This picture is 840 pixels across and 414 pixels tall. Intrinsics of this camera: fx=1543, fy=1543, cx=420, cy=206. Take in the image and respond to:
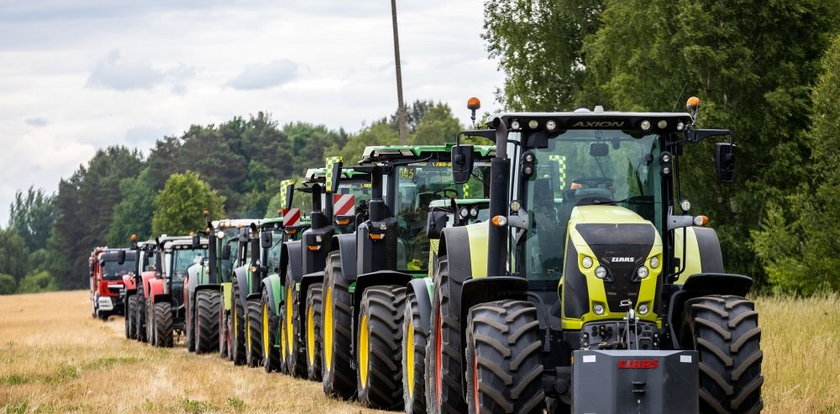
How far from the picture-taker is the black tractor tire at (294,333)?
20344 millimetres

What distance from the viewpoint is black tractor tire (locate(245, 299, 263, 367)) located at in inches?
957

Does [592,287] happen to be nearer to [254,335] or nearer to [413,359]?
[413,359]

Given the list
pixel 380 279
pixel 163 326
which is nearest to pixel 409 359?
pixel 380 279

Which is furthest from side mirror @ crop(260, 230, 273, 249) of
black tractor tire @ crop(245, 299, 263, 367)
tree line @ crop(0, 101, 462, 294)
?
tree line @ crop(0, 101, 462, 294)

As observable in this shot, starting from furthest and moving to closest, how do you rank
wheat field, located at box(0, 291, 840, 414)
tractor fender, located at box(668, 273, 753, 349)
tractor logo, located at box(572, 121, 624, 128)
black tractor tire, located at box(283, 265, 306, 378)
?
black tractor tire, located at box(283, 265, 306, 378), wheat field, located at box(0, 291, 840, 414), tractor logo, located at box(572, 121, 624, 128), tractor fender, located at box(668, 273, 753, 349)

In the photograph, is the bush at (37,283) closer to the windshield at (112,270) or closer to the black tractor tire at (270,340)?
the windshield at (112,270)

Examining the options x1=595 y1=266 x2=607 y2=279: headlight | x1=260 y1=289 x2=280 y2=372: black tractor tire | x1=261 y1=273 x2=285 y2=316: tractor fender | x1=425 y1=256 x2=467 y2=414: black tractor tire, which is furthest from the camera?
x1=261 y1=273 x2=285 y2=316: tractor fender

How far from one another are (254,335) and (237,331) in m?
1.29

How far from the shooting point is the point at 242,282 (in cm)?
2589

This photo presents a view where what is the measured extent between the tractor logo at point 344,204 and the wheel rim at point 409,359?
4669 millimetres

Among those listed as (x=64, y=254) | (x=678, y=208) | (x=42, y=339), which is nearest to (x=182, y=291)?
(x=42, y=339)

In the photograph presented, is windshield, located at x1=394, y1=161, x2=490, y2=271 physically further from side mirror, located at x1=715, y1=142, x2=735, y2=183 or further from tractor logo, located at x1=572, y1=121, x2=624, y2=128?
side mirror, located at x1=715, y1=142, x2=735, y2=183

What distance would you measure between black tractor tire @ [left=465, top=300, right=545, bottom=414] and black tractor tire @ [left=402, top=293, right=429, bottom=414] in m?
3.03

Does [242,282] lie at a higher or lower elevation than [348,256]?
lower
